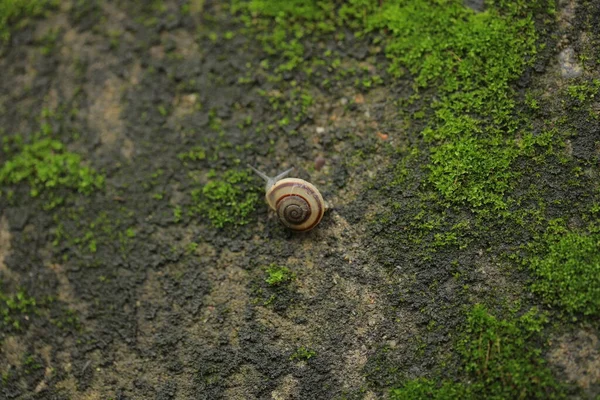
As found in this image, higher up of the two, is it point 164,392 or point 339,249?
point 339,249

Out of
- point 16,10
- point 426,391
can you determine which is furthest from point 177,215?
point 16,10

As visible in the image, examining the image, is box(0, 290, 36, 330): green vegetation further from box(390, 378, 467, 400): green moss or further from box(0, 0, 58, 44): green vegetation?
box(390, 378, 467, 400): green moss

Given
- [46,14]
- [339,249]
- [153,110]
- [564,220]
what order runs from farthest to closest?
[46,14] < [153,110] < [339,249] < [564,220]

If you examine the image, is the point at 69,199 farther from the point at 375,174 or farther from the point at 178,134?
the point at 375,174

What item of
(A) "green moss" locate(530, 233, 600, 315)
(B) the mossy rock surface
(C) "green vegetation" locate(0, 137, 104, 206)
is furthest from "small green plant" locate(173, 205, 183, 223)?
(A) "green moss" locate(530, 233, 600, 315)

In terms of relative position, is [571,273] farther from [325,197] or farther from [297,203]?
[297,203]

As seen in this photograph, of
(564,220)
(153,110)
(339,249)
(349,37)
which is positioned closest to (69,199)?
(153,110)
